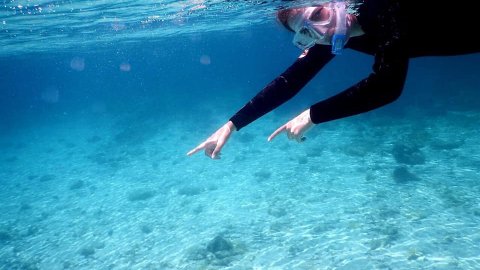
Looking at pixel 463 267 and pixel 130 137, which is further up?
pixel 463 267

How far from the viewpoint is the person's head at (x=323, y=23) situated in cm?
253

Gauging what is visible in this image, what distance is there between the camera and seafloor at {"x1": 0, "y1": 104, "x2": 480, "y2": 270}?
9789mm

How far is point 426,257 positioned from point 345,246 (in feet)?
7.09

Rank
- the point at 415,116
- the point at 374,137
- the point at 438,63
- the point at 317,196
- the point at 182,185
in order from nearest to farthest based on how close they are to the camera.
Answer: the point at 317,196
the point at 182,185
the point at 374,137
the point at 415,116
the point at 438,63

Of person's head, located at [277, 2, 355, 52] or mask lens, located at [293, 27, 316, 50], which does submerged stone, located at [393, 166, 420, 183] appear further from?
person's head, located at [277, 2, 355, 52]

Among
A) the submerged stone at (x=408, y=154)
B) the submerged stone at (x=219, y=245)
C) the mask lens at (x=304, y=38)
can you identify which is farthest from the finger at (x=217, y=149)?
the submerged stone at (x=408, y=154)

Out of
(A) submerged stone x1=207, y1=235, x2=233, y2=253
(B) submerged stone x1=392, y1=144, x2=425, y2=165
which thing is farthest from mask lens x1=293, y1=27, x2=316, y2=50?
(B) submerged stone x1=392, y1=144, x2=425, y2=165

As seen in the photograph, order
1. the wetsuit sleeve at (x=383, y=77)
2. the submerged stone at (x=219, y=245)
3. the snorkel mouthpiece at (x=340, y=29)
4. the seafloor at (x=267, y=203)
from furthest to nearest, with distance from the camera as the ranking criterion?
the submerged stone at (x=219, y=245), the seafloor at (x=267, y=203), the snorkel mouthpiece at (x=340, y=29), the wetsuit sleeve at (x=383, y=77)

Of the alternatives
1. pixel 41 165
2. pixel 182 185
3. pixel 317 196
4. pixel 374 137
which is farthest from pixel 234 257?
pixel 41 165

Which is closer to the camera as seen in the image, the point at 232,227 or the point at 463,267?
the point at 463,267

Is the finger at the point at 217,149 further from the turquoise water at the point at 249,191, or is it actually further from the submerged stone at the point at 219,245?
the submerged stone at the point at 219,245

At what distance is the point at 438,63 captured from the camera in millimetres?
30344

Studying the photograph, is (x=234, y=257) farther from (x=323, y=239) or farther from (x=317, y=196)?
(x=317, y=196)

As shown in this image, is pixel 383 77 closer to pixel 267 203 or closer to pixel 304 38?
pixel 304 38
